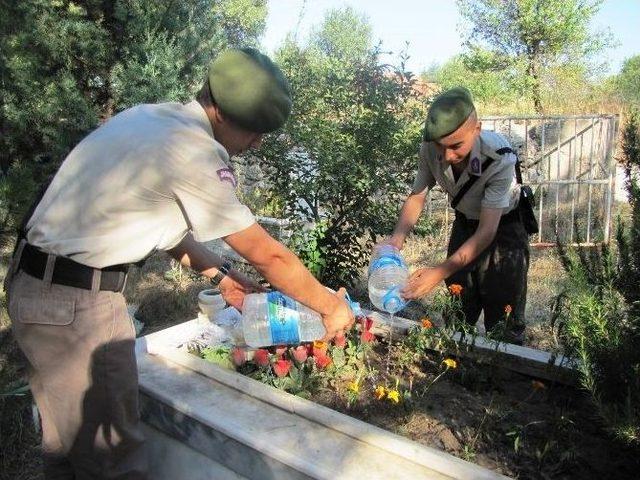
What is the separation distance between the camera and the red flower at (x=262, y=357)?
2402 millimetres

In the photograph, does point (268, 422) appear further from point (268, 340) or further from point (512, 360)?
point (512, 360)

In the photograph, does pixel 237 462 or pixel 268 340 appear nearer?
pixel 237 462

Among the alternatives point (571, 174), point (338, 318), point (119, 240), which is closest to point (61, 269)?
point (119, 240)

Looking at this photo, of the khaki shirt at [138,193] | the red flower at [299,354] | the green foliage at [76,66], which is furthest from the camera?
the green foliage at [76,66]

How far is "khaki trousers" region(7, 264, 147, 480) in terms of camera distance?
5.73 feet

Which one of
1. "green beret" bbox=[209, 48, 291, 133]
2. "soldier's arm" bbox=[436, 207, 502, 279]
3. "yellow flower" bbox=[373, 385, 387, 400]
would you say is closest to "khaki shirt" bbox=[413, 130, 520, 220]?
"soldier's arm" bbox=[436, 207, 502, 279]

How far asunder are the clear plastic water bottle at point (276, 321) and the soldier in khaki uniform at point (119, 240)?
1.63 feet

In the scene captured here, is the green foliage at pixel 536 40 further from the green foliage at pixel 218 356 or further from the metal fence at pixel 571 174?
the green foliage at pixel 218 356

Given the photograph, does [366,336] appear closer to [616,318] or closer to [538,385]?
[538,385]

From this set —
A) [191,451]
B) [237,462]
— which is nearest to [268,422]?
[237,462]

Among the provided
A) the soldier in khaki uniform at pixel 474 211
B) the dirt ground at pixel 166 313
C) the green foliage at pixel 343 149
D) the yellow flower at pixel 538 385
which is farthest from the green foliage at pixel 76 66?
the yellow flower at pixel 538 385

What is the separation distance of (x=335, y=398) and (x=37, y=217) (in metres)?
1.40

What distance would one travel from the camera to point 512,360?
2479mm

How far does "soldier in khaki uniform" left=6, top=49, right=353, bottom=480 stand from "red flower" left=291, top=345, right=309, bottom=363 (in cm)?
51
